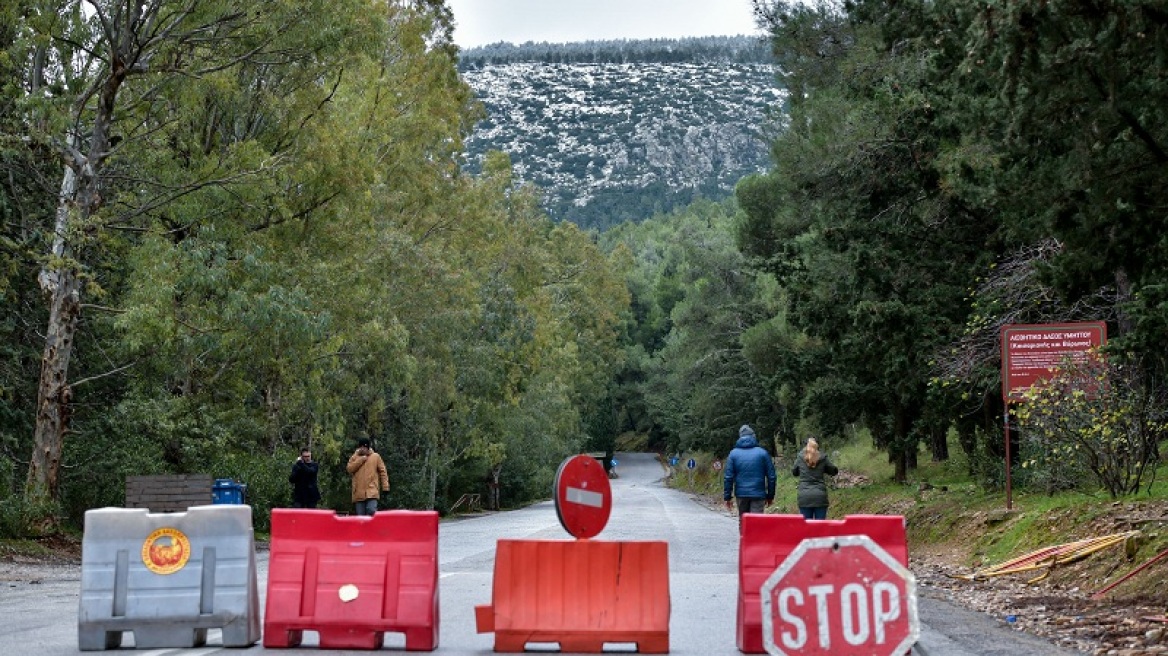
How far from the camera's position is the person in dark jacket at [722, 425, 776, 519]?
59.9 feet

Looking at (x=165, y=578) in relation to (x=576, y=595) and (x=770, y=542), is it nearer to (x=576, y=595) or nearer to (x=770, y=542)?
(x=576, y=595)

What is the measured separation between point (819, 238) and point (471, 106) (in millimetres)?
26991

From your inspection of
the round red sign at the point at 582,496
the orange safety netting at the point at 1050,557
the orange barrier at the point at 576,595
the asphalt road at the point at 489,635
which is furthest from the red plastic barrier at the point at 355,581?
the orange safety netting at the point at 1050,557

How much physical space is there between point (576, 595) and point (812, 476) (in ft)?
25.2

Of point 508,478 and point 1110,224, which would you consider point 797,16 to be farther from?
point 508,478

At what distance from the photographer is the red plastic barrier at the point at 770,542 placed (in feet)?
35.0

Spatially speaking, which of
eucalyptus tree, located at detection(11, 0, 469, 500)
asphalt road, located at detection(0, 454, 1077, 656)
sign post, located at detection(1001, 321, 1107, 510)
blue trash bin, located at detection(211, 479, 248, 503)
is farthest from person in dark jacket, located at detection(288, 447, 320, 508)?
sign post, located at detection(1001, 321, 1107, 510)

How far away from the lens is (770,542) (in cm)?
1109

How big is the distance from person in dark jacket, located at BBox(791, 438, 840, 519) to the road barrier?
8.68 metres

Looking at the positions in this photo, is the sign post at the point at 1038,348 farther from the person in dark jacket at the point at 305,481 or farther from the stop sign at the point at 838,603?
the stop sign at the point at 838,603

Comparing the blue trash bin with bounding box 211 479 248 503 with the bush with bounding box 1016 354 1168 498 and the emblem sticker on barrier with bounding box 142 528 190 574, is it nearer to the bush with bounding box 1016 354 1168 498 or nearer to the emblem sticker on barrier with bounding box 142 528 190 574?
the bush with bounding box 1016 354 1168 498

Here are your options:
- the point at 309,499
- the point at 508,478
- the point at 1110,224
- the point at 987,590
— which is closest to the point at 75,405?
the point at 309,499

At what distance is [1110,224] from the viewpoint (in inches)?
478

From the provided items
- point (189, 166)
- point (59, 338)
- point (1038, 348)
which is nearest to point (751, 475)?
point (1038, 348)
